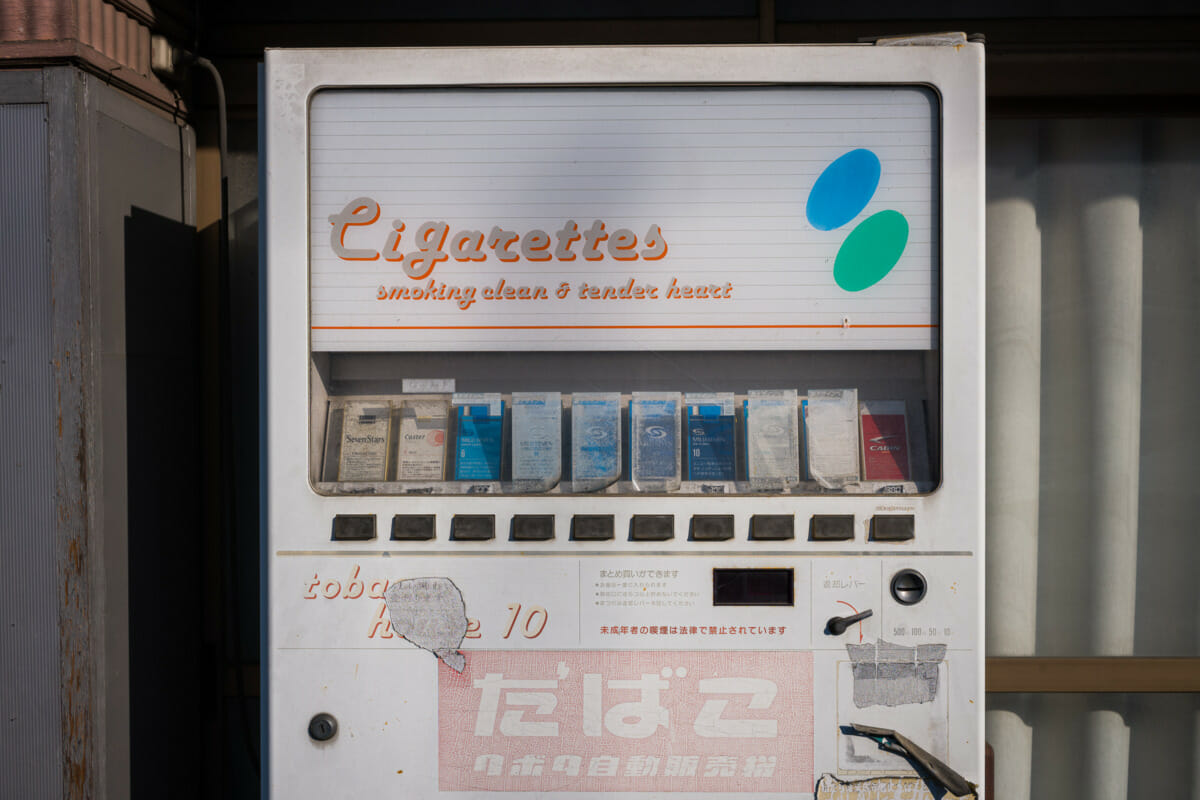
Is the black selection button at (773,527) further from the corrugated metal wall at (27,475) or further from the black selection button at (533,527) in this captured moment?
the corrugated metal wall at (27,475)

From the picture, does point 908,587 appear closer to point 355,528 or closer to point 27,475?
point 355,528

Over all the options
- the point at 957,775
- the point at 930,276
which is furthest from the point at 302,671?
the point at 930,276

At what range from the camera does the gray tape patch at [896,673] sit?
4.98ft

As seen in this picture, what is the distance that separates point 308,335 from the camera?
1547 millimetres

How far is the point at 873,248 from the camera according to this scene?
1.54 metres

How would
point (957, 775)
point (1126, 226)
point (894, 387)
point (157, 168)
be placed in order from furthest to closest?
point (1126, 226) → point (157, 168) → point (894, 387) → point (957, 775)

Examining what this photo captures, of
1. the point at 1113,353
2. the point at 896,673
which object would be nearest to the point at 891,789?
the point at 896,673

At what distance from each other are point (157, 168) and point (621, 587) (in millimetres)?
1616

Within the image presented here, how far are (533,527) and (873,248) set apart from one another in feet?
2.76

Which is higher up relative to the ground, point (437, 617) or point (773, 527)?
point (773, 527)

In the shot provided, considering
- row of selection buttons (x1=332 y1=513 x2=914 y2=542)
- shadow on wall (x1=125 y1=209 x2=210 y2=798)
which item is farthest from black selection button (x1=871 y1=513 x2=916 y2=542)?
shadow on wall (x1=125 y1=209 x2=210 y2=798)

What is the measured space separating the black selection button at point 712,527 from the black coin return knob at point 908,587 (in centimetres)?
33

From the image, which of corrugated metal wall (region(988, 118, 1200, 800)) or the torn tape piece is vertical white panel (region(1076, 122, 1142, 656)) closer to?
corrugated metal wall (region(988, 118, 1200, 800))

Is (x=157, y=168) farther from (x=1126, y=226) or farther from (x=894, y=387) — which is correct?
(x=1126, y=226)
